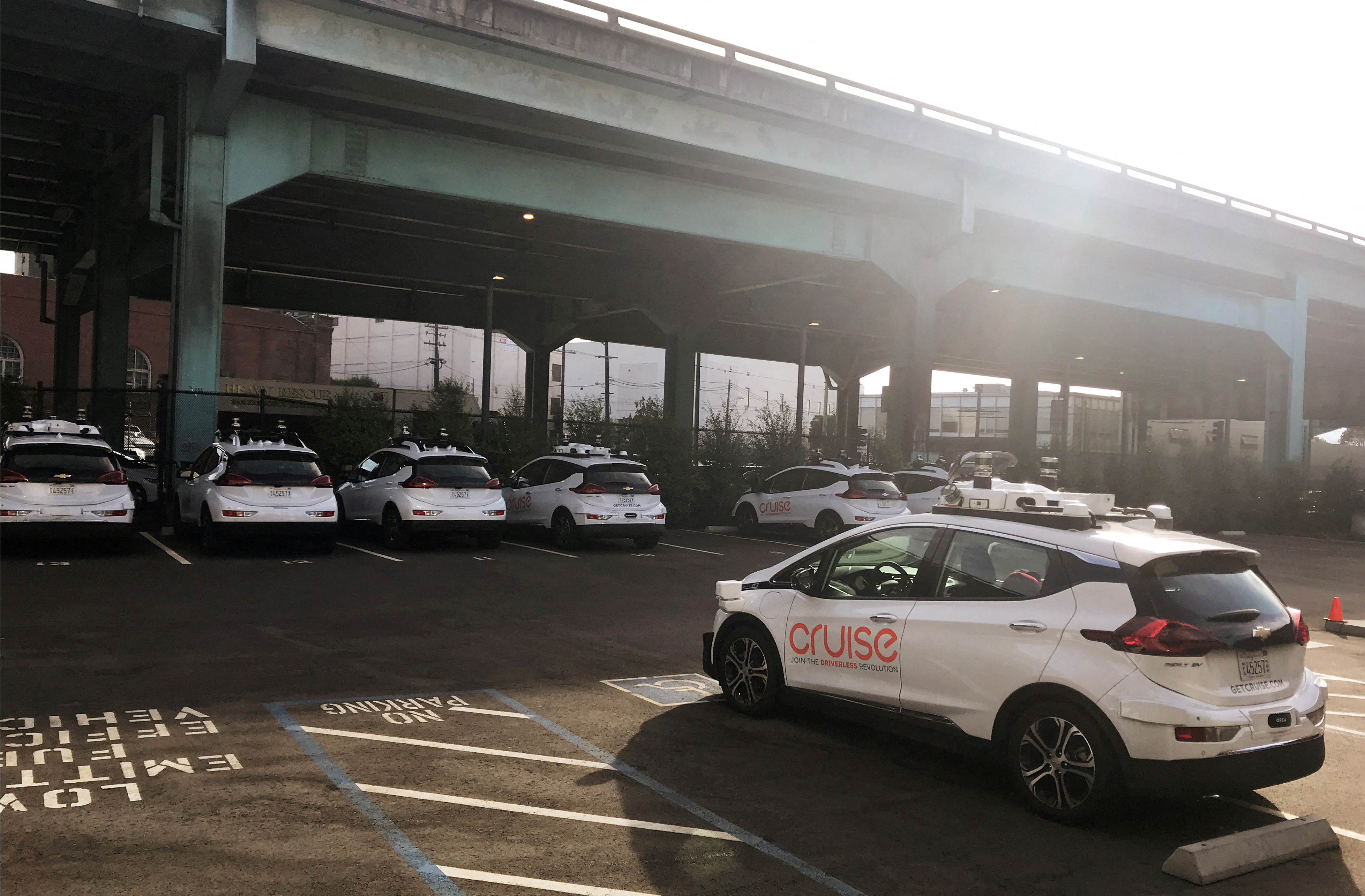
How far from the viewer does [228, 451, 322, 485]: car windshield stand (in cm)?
1538

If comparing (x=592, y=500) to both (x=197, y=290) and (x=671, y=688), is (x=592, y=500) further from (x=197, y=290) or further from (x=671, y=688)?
(x=671, y=688)

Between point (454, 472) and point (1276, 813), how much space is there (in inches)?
524

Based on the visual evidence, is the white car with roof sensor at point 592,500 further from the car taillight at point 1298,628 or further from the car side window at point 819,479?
the car taillight at point 1298,628

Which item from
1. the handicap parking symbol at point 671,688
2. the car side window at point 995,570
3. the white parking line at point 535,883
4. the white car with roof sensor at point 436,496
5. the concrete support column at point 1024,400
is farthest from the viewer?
the concrete support column at point 1024,400

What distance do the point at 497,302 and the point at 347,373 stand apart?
4424cm

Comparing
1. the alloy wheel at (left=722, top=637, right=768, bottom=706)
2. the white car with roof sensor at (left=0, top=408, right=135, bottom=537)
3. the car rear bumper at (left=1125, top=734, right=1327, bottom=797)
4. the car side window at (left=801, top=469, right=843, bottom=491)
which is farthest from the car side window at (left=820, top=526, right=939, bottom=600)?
the car side window at (left=801, top=469, right=843, bottom=491)

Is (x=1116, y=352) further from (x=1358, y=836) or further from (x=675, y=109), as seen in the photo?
(x=1358, y=836)

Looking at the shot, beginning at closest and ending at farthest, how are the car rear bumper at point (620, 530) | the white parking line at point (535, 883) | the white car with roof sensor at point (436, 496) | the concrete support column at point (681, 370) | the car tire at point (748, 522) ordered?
1. the white parking line at point (535, 883)
2. the white car with roof sensor at point (436, 496)
3. the car rear bumper at point (620, 530)
4. the car tire at point (748, 522)
5. the concrete support column at point (681, 370)

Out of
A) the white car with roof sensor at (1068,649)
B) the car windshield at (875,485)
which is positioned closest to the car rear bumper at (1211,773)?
the white car with roof sensor at (1068,649)

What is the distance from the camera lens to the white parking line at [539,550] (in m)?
17.3

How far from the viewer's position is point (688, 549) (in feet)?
63.6

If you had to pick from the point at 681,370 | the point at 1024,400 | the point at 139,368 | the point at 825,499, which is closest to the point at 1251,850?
the point at 825,499

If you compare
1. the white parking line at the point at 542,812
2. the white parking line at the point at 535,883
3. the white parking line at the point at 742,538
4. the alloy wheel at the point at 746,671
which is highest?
→ the alloy wheel at the point at 746,671

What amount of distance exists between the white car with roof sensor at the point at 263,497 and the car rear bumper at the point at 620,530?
4105 millimetres
